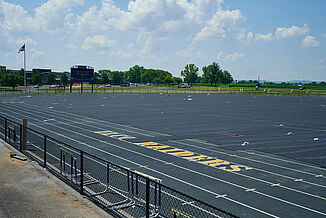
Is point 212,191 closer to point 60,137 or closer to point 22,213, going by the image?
point 22,213

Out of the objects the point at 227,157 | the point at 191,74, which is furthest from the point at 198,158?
the point at 191,74

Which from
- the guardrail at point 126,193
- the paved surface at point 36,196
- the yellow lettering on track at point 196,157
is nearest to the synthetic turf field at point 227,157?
the yellow lettering on track at point 196,157

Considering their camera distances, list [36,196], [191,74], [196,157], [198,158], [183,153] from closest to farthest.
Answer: [36,196] < [198,158] < [196,157] < [183,153] < [191,74]

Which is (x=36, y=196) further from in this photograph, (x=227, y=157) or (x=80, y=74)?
(x=80, y=74)

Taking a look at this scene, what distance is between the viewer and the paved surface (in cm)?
882

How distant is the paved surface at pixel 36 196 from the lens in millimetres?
8820

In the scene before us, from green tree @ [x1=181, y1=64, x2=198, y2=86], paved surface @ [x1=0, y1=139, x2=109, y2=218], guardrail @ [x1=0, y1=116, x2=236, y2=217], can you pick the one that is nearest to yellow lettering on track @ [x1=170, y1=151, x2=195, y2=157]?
guardrail @ [x1=0, y1=116, x2=236, y2=217]

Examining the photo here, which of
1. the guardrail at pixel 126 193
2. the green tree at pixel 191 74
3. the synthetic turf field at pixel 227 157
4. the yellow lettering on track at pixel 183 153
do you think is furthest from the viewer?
the green tree at pixel 191 74

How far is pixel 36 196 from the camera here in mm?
9992

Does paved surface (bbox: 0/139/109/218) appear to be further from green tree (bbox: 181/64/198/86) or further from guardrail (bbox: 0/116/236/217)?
green tree (bbox: 181/64/198/86)

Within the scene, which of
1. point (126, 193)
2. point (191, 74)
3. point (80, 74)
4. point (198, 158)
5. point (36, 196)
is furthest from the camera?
point (191, 74)

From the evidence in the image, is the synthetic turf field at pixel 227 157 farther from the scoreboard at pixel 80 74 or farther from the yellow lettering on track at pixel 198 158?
the scoreboard at pixel 80 74

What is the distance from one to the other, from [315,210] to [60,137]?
16.3 m

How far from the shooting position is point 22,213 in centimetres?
870
